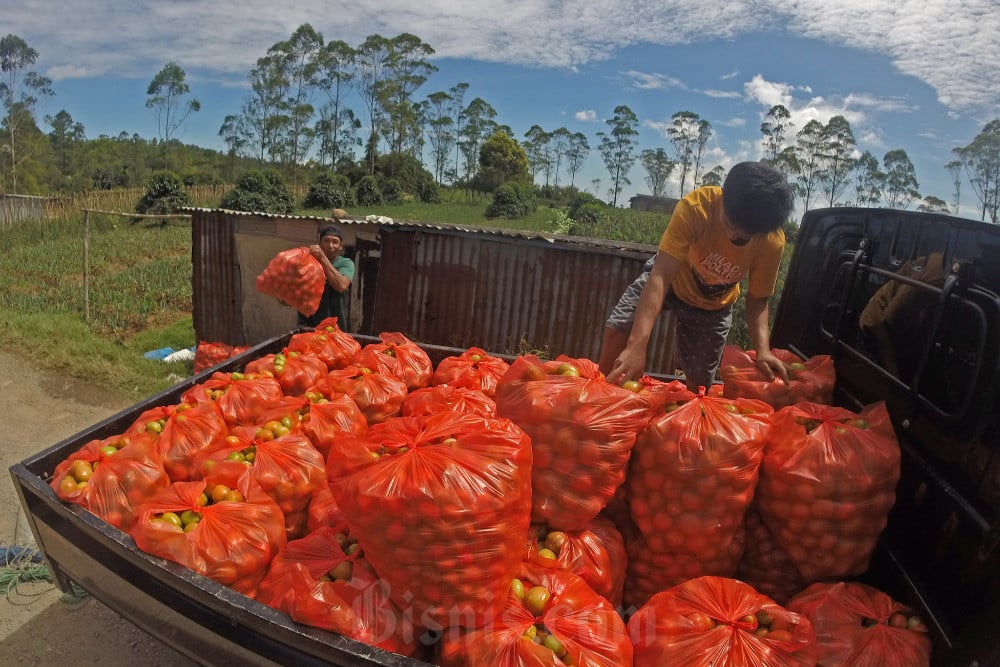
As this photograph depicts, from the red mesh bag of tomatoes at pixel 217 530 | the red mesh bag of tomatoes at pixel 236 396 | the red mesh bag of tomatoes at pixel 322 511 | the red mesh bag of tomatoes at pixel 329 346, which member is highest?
the red mesh bag of tomatoes at pixel 329 346

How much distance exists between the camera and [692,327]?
11.5 ft

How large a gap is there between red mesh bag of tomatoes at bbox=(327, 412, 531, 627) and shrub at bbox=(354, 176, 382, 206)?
38.7 metres

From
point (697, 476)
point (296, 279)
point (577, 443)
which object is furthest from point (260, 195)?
point (697, 476)

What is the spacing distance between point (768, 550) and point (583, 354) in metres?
5.72

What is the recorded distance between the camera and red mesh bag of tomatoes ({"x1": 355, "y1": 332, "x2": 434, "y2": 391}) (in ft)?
11.1

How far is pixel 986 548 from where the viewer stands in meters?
1.49

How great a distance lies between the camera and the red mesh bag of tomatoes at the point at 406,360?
339cm

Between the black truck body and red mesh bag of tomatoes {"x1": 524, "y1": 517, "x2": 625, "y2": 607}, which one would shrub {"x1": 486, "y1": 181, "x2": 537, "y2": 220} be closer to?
the black truck body

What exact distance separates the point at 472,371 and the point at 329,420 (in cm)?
88

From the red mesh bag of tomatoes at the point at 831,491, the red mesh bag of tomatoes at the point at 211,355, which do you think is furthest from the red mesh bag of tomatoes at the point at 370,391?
the red mesh bag of tomatoes at the point at 211,355

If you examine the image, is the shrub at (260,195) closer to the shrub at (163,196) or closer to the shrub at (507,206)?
the shrub at (163,196)

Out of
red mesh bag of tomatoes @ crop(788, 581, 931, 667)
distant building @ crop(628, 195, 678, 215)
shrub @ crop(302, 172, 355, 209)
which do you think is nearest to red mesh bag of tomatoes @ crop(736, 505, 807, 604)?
red mesh bag of tomatoes @ crop(788, 581, 931, 667)

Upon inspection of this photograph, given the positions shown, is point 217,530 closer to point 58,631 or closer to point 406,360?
point 406,360

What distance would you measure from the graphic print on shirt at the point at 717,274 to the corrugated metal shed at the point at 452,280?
412 cm
